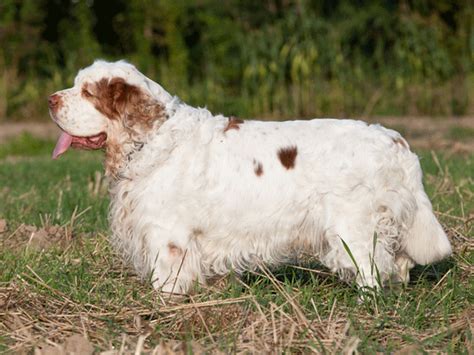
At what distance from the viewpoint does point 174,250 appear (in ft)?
15.3

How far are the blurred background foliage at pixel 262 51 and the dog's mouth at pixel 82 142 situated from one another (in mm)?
9703

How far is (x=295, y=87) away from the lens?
14.7 meters

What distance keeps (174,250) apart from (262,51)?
1050 cm

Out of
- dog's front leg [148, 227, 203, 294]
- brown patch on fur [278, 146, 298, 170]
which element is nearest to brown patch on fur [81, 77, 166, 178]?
dog's front leg [148, 227, 203, 294]

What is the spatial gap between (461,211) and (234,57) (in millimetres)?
9992

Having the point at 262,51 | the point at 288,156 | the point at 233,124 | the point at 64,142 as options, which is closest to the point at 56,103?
the point at 64,142

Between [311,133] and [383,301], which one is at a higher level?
[311,133]

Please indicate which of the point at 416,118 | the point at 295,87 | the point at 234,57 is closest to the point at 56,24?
the point at 234,57

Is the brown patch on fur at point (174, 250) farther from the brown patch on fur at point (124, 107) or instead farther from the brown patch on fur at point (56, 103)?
the brown patch on fur at point (56, 103)

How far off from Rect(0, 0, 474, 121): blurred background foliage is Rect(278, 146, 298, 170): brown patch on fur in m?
9.91

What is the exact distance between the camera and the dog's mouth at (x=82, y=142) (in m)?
4.88

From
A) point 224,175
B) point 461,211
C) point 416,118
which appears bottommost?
point 416,118

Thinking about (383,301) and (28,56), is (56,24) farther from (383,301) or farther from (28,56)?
(383,301)

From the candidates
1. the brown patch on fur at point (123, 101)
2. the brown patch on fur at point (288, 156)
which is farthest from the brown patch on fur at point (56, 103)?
the brown patch on fur at point (288, 156)
